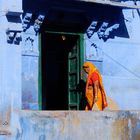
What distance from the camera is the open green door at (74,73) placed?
11969mm

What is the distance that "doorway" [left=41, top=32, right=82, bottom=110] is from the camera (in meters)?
12.1

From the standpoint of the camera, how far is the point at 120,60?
40.3 feet

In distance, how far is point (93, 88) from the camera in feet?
37.2

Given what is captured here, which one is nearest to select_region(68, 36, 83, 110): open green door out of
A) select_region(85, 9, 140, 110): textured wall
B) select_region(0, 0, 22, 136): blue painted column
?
select_region(85, 9, 140, 110): textured wall

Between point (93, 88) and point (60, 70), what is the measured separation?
98.1 inches

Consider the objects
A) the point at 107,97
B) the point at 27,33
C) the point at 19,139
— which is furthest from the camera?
the point at 107,97

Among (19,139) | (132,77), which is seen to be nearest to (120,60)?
(132,77)

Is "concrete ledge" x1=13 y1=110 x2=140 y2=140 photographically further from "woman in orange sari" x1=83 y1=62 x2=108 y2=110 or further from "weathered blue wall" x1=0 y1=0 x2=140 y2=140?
"woman in orange sari" x1=83 y1=62 x2=108 y2=110

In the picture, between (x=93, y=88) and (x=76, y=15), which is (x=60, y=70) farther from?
(x=93, y=88)

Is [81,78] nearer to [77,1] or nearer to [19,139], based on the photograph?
[77,1]

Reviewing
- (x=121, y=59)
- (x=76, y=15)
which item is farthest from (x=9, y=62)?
(x=121, y=59)

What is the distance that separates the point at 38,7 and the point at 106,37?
5.58 feet

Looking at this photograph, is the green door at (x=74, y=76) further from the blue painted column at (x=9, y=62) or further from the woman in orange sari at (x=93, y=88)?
the blue painted column at (x=9, y=62)

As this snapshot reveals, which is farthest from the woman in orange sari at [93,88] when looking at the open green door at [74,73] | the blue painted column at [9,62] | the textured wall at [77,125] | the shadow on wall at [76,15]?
the blue painted column at [9,62]
